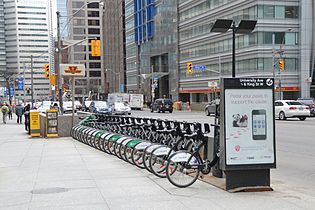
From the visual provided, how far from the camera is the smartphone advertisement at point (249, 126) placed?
728 centimetres

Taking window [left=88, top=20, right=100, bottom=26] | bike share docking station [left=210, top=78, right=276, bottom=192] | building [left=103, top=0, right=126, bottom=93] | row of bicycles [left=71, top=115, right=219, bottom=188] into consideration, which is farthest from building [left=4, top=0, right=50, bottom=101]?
window [left=88, top=20, right=100, bottom=26]

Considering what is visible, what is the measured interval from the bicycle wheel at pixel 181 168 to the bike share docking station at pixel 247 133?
2.07 ft

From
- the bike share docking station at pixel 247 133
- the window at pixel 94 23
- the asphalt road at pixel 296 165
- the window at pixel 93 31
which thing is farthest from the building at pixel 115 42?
the bike share docking station at pixel 247 133

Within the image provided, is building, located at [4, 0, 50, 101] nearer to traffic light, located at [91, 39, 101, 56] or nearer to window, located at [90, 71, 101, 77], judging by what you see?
traffic light, located at [91, 39, 101, 56]

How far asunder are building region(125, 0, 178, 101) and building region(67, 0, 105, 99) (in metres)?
38.6

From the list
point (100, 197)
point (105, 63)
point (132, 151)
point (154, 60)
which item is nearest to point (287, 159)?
point (132, 151)

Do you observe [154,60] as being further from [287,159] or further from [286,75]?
[287,159]

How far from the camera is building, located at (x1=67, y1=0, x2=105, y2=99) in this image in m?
141

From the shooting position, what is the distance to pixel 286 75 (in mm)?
56094

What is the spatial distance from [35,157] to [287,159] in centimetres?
755

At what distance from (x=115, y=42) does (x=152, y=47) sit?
40.7 meters

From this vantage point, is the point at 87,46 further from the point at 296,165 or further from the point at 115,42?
the point at 296,165

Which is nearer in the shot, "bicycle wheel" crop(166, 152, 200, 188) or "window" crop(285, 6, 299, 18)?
"bicycle wheel" crop(166, 152, 200, 188)

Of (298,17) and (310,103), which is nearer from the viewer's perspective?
(310,103)
